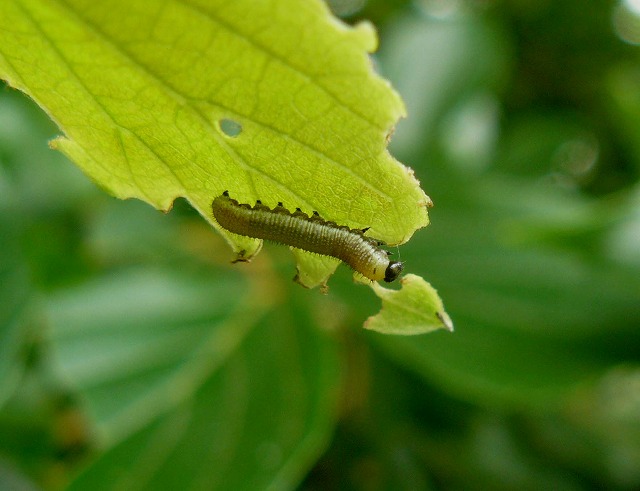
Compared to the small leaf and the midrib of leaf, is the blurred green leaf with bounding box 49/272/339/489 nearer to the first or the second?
the small leaf

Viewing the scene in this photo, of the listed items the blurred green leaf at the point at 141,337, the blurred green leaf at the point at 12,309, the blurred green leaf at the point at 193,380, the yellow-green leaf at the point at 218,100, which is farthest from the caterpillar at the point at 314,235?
the blurred green leaf at the point at 12,309

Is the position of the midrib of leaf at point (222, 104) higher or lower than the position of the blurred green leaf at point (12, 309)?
higher

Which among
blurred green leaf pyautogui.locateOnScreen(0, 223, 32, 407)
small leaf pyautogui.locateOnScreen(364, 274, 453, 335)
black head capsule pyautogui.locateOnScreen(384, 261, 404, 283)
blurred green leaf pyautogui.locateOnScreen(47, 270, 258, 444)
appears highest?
small leaf pyautogui.locateOnScreen(364, 274, 453, 335)

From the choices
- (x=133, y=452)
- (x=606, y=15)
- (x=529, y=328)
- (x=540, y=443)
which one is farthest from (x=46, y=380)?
(x=606, y=15)

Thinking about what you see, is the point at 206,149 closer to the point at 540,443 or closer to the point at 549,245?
the point at 549,245

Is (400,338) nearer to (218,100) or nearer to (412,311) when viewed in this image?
(412,311)

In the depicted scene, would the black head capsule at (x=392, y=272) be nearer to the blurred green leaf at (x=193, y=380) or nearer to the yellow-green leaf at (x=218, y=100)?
the yellow-green leaf at (x=218, y=100)

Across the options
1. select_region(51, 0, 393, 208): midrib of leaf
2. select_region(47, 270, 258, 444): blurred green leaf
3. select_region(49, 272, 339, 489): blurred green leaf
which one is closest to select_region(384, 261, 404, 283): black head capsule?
select_region(51, 0, 393, 208): midrib of leaf

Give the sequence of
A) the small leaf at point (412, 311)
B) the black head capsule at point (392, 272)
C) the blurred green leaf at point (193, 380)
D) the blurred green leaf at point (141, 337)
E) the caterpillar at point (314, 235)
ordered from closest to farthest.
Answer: the small leaf at point (412, 311), the caterpillar at point (314, 235), the black head capsule at point (392, 272), the blurred green leaf at point (193, 380), the blurred green leaf at point (141, 337)
